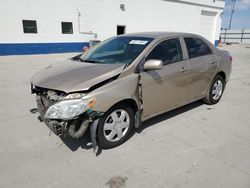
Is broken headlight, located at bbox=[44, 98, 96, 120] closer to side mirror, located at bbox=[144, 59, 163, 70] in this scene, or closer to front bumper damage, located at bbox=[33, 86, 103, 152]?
front bumper damage, located at bbox=[33, 86, 103, 152]

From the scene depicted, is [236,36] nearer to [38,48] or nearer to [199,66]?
[38,48]

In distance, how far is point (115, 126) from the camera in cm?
320

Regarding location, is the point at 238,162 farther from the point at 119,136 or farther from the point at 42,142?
the point at 42,142

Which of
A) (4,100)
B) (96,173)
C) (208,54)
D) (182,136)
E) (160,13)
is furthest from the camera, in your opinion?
(160,13)

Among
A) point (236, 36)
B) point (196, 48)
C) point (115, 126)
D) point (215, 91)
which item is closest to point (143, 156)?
point (115, 126)

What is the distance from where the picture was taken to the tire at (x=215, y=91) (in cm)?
489

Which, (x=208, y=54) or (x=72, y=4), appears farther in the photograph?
(x=72, y=4)

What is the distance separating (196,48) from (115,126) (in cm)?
241

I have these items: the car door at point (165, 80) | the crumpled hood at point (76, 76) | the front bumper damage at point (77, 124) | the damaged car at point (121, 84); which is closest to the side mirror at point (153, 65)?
the damaged car at point (121, 84)

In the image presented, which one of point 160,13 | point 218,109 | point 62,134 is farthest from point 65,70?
point 160,13

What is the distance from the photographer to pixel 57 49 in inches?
607

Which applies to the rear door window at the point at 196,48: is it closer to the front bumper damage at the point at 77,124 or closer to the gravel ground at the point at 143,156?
the gravel ground at the point at 143,156

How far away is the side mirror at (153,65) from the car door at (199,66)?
1092 mm

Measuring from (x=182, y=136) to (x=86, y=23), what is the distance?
14.4 metres
